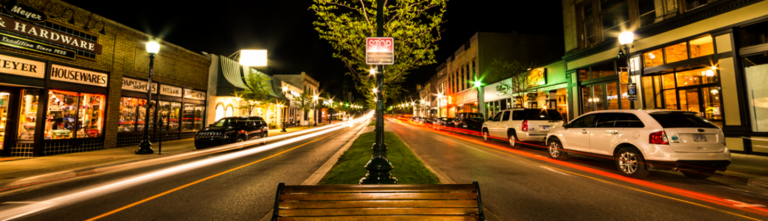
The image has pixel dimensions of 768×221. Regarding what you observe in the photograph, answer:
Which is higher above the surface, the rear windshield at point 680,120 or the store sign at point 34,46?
the store sign at point 34,46

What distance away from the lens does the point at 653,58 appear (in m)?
13.8

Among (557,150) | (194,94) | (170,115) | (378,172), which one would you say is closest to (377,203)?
(378,172)

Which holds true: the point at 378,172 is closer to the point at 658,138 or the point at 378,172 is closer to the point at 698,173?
the point at 658,138

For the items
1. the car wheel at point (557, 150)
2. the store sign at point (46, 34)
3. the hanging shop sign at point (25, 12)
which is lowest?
the car wheel at point (557, 150)

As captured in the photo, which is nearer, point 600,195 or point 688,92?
point 600,195

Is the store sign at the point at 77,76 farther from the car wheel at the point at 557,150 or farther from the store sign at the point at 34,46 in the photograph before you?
the car wheel at the point at 557,150

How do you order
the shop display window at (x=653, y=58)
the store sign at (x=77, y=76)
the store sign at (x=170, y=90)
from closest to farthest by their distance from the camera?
1. the store sign at (x=77, y=76)
2. the shop display window at (x=653, y=58)
3. the store sign at (x=170, y=90)

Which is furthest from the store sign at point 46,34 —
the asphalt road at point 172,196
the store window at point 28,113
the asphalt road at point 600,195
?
the asphalt road at point 600,195

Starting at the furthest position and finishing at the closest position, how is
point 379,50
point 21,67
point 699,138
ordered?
1. point 21,67
2. point 699,138
3. point 379,50

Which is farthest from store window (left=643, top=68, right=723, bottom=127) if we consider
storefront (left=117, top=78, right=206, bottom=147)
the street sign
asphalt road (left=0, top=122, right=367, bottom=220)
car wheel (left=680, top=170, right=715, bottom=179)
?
storefront (left=117, top=78, right=206, bottom=147)

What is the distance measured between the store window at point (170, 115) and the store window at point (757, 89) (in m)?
27.0

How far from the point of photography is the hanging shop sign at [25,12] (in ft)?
31.1

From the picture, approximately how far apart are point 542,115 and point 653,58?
7.01 m

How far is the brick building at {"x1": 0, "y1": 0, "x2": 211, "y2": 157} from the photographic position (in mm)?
10148
